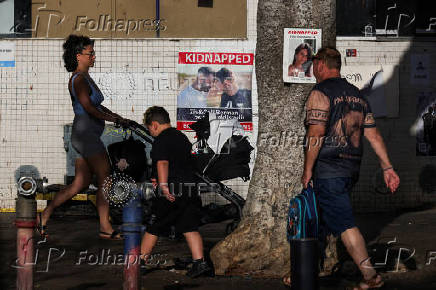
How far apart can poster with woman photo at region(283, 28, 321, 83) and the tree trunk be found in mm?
47

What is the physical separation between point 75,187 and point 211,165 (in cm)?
204

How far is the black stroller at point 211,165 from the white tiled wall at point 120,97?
Answer: 192 centimetres

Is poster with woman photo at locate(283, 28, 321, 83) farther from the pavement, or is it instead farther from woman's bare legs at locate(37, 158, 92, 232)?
woman's bare legs at locate(37, 158, 92, 232)

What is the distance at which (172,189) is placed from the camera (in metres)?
7.26

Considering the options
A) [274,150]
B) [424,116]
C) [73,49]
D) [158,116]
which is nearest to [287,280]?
[274,150]

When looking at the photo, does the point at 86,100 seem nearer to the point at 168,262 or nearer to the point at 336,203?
the point at 168,262

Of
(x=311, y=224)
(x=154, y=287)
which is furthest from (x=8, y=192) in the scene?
(x=311, y=224)

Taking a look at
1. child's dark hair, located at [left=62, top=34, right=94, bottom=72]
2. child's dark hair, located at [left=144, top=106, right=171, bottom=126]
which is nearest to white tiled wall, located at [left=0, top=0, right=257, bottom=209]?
child's dark hair, located at [left=62, top=34, right=94, bottom=72]

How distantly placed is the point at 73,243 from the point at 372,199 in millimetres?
5149

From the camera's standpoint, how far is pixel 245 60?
481 inches

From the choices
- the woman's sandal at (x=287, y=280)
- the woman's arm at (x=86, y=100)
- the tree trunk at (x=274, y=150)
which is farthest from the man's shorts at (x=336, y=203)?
the woman's arm at (x=86, y=100)

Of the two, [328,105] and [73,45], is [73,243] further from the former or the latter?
[328,105]

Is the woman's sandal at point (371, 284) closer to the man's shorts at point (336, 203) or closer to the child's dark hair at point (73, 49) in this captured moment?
the man's shorts at point (336, 203)

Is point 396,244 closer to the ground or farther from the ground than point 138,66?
closer to the ground
